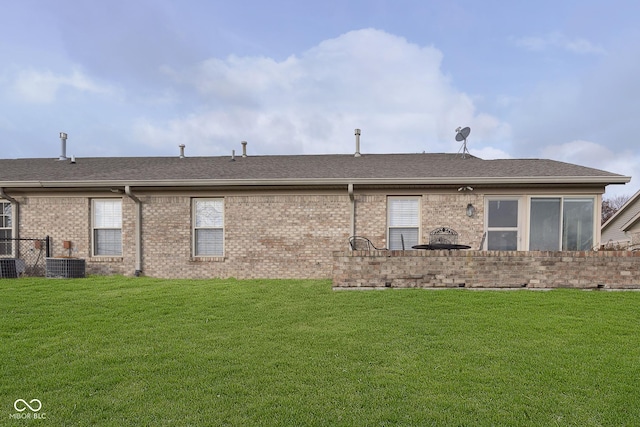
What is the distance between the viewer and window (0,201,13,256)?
32.4 feet

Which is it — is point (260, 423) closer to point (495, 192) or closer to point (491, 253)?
point (491, 253)

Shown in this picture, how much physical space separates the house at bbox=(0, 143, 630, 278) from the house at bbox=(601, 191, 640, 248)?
12.4 metres

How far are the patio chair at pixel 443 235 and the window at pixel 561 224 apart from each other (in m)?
1.90

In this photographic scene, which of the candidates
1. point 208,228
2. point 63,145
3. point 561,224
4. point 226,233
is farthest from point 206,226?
point 561,224

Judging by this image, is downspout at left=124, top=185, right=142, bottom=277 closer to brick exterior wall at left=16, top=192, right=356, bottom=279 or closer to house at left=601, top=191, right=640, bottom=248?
brick exterior wall at left=16, top=192, right=356, bottom=279

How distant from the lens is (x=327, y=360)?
3.62 meters

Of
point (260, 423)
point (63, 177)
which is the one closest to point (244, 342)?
point (260, 423)

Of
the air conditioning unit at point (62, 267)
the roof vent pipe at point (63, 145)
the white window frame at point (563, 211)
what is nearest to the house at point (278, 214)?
the white window frame at point (563, 211)

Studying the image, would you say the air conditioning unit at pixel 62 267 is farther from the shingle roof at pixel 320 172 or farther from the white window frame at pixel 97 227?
the shingle roof at pixel 320 172

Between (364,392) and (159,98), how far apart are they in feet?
91.0

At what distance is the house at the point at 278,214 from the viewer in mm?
9055

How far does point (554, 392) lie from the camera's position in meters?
3.00

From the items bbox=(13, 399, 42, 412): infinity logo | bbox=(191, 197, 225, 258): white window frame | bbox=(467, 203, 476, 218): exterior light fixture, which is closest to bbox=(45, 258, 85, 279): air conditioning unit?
bbox=(191, 197, 225, 258): white window frame

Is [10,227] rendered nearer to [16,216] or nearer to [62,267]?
[16,216]
